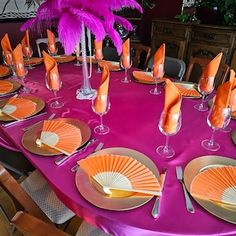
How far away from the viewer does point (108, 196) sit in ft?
2.22

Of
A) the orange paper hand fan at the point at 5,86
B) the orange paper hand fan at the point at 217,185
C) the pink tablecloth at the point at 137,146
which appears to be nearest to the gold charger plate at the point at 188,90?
the pink tablecloth at the point at 137,146

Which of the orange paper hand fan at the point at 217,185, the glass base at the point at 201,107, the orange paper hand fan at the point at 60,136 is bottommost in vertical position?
the orange paper hand fan at the point at 60,136

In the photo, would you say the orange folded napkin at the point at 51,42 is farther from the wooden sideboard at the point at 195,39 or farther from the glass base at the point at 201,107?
the wooden sideboard at the point at 195,39

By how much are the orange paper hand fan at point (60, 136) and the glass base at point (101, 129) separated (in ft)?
0.25

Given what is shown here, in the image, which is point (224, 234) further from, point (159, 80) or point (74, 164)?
point (159, 80)

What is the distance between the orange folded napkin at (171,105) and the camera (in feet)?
2.50

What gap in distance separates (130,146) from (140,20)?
2784 mm

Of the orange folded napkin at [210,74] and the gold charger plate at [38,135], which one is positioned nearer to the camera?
the gold charger plate at [38,135]

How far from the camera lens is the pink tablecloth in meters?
0.61

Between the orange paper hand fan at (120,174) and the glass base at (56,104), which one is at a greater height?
the orange paper hand fan at (120,174)

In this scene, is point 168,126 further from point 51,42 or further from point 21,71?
point 51,42

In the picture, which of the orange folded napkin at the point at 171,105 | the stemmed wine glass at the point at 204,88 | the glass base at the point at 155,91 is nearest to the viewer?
the orange folded napkin at the point at 171,105

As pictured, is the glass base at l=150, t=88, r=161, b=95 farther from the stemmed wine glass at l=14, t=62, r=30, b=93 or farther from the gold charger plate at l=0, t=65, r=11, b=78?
the gold charger plate at l=0, t=65, r=11, b=78

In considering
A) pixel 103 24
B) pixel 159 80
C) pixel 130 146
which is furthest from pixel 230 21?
pixel 130 146
